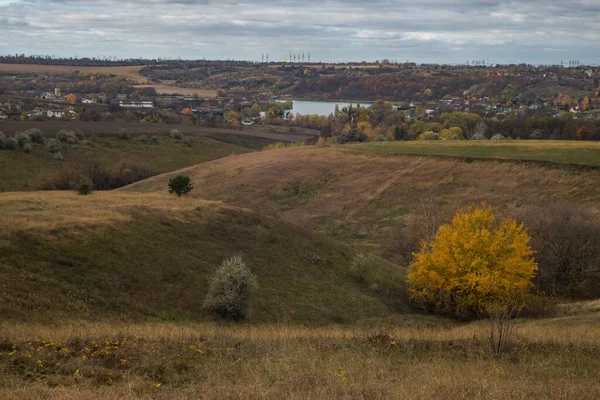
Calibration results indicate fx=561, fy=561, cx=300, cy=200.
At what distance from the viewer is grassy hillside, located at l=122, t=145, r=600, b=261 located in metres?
58.5

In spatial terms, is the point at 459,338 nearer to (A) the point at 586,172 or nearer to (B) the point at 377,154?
(A) the point at 586,172

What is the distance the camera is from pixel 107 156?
101 m

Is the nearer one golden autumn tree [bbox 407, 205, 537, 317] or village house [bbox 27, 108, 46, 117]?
golden autumn tree [bbox 407, 205, 537, 317]

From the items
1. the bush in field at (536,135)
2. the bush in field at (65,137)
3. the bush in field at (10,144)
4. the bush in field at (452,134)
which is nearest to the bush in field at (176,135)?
the bush in field at (65,137)

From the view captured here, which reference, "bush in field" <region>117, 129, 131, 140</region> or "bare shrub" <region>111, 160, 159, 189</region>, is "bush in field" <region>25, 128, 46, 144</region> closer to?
"bare shrub" <region>111, 160, 159, 189</region>

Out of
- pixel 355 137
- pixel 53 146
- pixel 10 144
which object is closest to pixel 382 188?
pixel 355 137

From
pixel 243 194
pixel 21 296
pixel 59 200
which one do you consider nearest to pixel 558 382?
pixel 21 296

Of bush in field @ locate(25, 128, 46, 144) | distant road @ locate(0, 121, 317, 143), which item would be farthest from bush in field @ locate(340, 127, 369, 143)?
bush in field @ locate(25, 128, 46, 144)

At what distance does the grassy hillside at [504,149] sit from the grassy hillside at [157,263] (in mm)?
38829

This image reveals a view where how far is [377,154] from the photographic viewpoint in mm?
81312

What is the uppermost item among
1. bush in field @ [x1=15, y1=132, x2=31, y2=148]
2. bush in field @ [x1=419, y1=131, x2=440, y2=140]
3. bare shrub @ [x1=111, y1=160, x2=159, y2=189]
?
bush in field @ [x1=419, y1=131, x2=440, y2=140]

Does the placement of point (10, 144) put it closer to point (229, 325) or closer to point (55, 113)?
point (55, 113)

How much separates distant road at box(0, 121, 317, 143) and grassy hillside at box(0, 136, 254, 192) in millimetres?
5162

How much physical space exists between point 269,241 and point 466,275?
11823 millimetres
